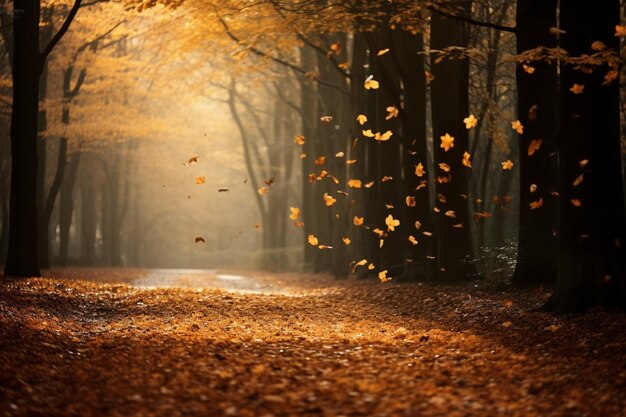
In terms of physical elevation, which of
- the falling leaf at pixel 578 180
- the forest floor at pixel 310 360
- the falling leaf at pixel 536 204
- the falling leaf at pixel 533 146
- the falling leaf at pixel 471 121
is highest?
the falling leaf at pixel 471 121

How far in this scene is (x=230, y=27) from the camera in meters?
18.0

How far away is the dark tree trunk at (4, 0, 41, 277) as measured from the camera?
1455 cm

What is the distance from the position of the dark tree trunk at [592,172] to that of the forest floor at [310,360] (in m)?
0.64

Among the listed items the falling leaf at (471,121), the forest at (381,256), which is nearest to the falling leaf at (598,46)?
the forest at (381,256)


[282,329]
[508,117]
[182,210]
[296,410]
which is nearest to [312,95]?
[508,117]

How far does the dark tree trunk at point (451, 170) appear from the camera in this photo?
47.1 ft

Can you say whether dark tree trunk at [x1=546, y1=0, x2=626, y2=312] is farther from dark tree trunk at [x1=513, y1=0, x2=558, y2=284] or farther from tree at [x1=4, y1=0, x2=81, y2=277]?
tree at [x1=4, y1=0, x2=81, y2=277]

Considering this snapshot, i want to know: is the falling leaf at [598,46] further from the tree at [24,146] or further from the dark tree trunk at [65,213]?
the dark tree trunk at [65,213]

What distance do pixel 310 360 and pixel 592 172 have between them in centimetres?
433

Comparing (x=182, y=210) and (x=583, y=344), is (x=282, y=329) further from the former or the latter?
(x=182, y=210)

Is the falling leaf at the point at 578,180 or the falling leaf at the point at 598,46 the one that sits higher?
the falling leaf at the point at 598,46

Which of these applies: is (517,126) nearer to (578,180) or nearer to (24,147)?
(578,180)

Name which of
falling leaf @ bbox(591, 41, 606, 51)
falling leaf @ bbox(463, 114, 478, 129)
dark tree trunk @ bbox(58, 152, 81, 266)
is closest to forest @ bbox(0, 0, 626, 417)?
falling leaf @ bbox(591, 41, 606, 51)

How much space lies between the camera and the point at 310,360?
741 cm
